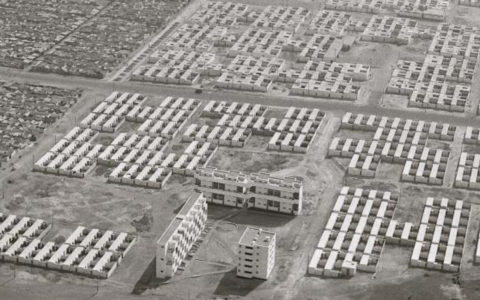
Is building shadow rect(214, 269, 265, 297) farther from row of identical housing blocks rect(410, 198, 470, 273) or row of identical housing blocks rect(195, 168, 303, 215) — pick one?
row of identical housing blocks rect(410, 198, 470, 273)

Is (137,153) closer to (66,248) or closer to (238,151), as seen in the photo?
(238,151)

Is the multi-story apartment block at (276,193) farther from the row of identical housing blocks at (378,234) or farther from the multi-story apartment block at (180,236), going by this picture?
the multi-story apartment block at (180,236)

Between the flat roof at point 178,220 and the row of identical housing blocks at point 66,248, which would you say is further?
the row of identical housing blocks at point 66,248

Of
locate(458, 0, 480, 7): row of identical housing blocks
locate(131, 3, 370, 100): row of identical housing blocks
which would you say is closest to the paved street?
locate(131, 3, 370, 100): row of identical housing blocks

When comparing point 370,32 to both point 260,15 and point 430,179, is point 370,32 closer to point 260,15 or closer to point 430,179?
point 260,15

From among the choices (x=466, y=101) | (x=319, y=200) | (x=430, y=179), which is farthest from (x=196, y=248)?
(x=466, y=101)

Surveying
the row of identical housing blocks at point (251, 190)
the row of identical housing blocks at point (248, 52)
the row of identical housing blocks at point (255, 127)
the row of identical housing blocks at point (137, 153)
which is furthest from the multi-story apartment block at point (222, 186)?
the row of identical housing blocks at point (248, 52)
